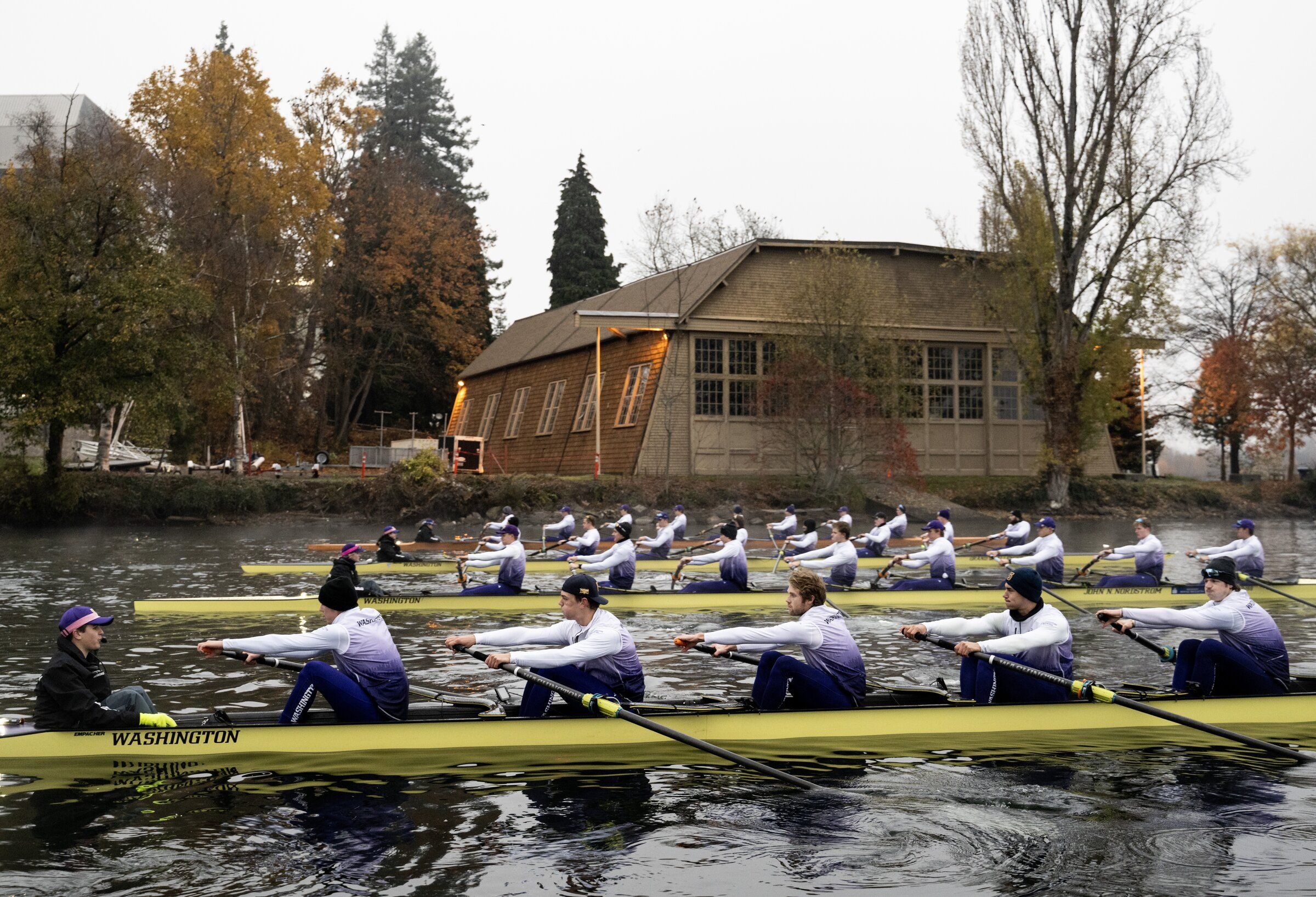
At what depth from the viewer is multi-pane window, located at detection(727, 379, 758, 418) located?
42469 mm

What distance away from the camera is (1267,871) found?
7.43 metres

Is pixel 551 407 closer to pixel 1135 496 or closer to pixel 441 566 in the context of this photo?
pixel 1135 496

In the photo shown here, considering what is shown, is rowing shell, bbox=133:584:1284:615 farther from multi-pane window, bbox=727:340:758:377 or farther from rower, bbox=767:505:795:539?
multi-pane window, bbox=727:340:758:377

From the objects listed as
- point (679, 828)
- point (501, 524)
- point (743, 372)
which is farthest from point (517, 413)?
point (679, 828)

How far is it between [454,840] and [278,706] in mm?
4876

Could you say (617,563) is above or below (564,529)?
below

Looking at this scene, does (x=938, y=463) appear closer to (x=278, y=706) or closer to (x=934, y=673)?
(x=934, y=673)

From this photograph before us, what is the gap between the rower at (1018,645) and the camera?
32.5 ft

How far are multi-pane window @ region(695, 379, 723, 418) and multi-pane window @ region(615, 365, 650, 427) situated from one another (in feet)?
6.52

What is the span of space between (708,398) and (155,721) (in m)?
34.0

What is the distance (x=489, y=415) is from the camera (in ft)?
186

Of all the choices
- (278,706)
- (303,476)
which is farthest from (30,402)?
(278,706)


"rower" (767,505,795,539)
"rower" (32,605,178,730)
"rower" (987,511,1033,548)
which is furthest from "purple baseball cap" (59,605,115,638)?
"rower" (767,505,795,539)

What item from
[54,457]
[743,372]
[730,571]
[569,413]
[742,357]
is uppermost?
[742,357]
